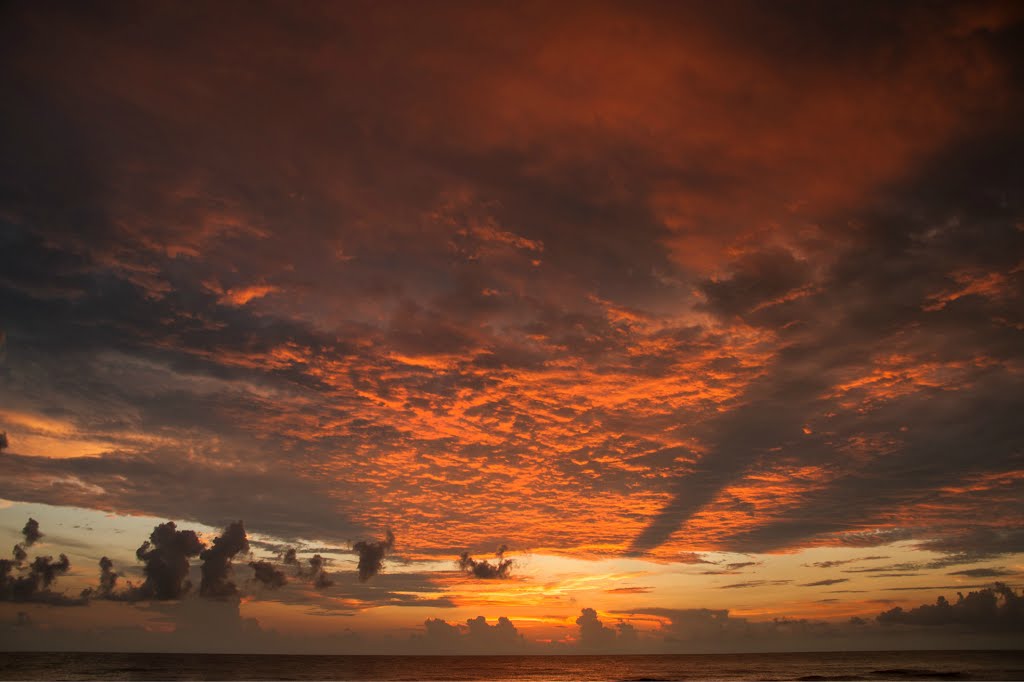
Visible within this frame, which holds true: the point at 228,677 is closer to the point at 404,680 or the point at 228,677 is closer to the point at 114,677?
the point at 114,677

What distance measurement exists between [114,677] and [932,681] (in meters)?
152

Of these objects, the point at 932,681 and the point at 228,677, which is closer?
the point at 932,681

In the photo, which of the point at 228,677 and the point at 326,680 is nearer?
the point at 326,680

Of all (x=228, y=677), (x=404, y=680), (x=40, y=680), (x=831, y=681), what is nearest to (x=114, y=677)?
(x=40, y=680)

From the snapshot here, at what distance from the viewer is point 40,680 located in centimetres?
10869

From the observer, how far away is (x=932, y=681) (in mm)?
111188

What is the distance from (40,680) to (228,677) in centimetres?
3478

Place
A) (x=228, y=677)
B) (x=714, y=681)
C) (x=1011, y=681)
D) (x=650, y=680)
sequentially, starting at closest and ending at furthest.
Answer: (x=1011, y=681), (x=714, y=681), (x=650, y=680), (x=228, y=677)

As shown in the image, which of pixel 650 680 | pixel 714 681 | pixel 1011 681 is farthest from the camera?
pixel 650 680

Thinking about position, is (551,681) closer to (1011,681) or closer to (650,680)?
(650,680)

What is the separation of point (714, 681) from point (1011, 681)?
42508 millimetres

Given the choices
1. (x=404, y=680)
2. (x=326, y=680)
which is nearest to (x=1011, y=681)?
(x=404, y=680)

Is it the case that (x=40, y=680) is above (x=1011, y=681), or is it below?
below

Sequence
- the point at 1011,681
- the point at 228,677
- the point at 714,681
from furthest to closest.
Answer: the point at 228,677 → the point at 714,681 → the point at 1011,681
